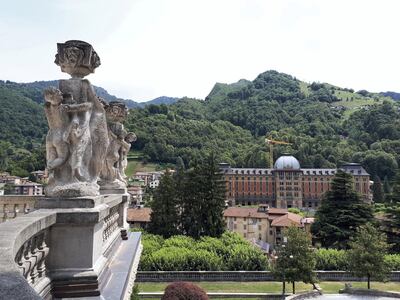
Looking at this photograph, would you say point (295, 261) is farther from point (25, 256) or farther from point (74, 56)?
point (25, 256)

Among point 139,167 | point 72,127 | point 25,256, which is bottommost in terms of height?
point 25,256

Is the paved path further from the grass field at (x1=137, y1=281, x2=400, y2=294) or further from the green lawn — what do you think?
the green lawn

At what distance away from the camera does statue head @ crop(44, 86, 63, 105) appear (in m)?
5.04

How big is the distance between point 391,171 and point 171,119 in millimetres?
86994

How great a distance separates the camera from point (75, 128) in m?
5.23

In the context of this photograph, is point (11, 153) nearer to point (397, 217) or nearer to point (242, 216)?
point (242, 216)

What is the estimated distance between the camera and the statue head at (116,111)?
9297 mm

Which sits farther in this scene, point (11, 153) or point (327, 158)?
A: point (327, 158)

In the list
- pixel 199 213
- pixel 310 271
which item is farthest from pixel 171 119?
pixel 310 271

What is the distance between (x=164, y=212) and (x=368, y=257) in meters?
18.3

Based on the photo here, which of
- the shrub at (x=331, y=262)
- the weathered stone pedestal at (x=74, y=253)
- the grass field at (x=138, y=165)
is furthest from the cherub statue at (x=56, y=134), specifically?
the grass field at (x=138, y=165)

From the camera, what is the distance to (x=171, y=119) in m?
166

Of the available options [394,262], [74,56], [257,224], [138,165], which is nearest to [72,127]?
[74,56]

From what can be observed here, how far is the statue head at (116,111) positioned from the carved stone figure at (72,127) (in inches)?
138
